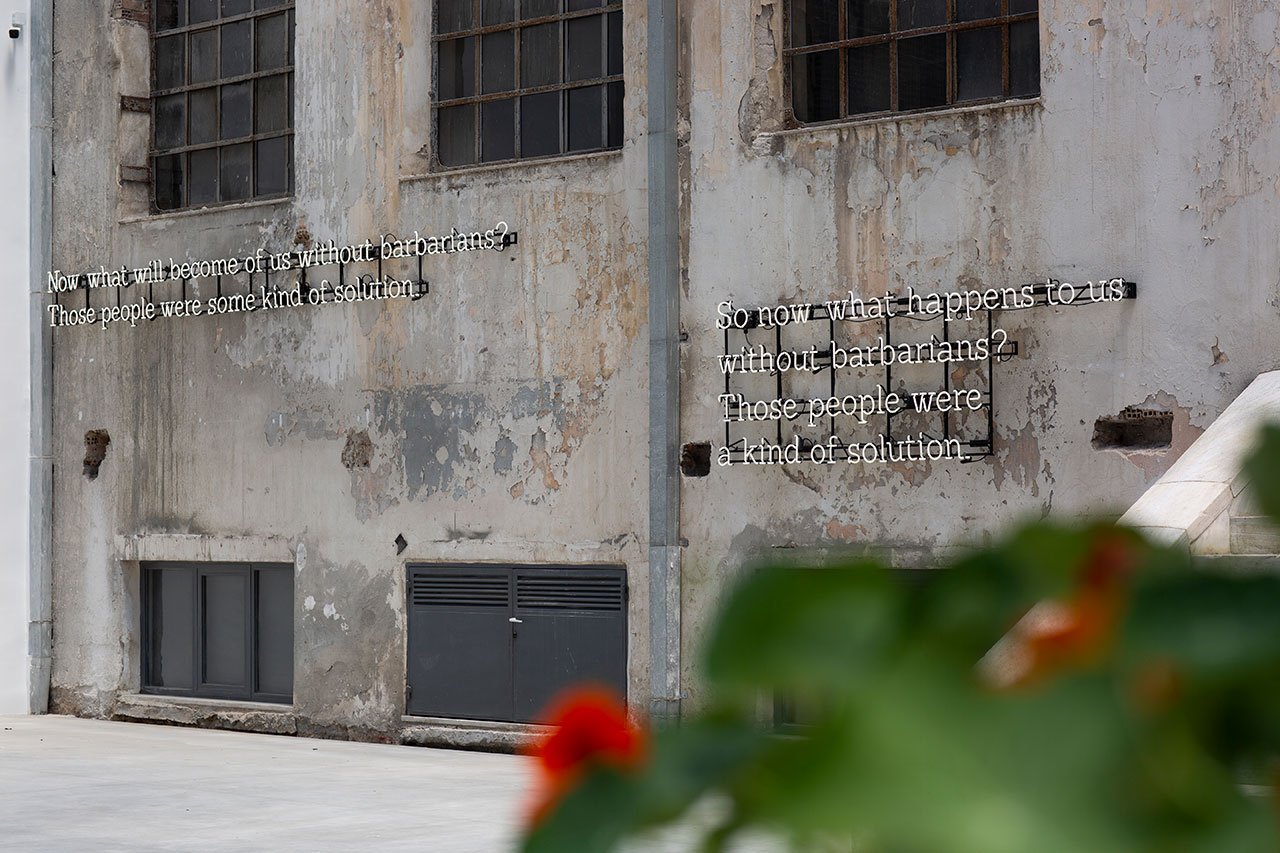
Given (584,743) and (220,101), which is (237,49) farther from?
(584,743)

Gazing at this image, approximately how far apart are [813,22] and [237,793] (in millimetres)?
5971

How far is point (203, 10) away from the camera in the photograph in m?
15.6

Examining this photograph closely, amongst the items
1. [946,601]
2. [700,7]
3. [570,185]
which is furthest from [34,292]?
[946,601]

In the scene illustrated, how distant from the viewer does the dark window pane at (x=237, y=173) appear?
49.9 ft

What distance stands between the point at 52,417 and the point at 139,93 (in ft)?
9.21

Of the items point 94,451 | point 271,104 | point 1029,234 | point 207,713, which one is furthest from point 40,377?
point 1029,234

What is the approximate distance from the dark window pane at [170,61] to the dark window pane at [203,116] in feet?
0.94

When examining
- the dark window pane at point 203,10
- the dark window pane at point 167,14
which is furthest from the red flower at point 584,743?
the dark window pane at point 167,14

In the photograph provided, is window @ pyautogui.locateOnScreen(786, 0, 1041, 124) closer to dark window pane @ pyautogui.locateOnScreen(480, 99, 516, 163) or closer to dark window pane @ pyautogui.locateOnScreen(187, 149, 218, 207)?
dark window pane @ pyautogui.locateOnScreen(480, 99, 516, 163)

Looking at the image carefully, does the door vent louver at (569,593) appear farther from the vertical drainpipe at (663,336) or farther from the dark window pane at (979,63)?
the dark window pane at (979,63)

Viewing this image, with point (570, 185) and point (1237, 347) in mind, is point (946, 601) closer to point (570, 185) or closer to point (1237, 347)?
point (1237, 347)

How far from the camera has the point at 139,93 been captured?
1577 cm

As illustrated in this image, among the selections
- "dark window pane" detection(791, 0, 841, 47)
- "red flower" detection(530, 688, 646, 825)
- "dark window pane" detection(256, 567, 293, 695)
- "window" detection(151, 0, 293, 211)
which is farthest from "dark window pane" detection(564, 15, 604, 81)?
"red flower" detection(530, 688, 646, 825)

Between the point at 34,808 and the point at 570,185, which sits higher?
the point at 570,185
